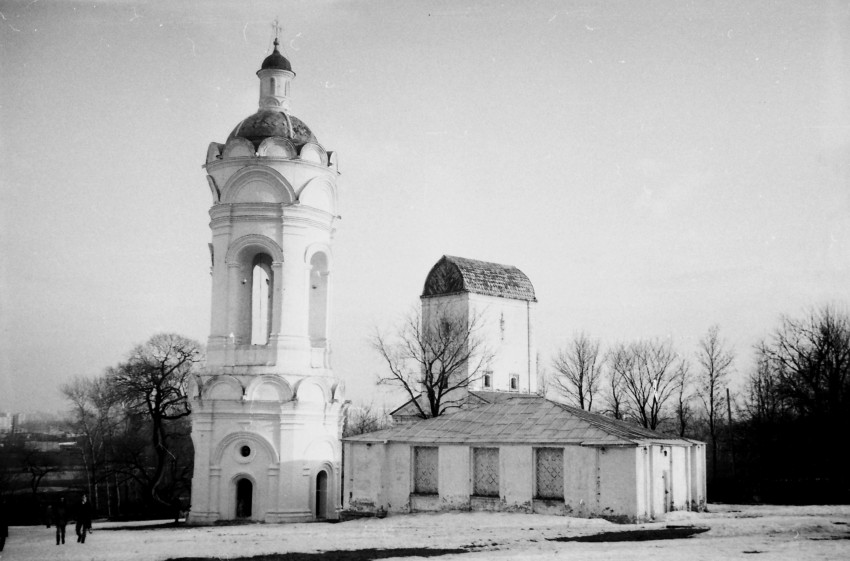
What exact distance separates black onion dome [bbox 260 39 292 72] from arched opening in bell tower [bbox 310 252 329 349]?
6769 millimetres

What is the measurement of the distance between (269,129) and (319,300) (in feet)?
20.1

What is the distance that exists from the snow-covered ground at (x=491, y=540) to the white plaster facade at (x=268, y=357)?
4547 mm

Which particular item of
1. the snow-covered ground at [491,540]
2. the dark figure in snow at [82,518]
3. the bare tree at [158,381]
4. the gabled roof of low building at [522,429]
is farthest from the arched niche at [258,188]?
the bare tree at [158,381]

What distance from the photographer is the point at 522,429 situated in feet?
86.4

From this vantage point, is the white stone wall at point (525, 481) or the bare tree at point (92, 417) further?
the bare tree at point (92, 417)

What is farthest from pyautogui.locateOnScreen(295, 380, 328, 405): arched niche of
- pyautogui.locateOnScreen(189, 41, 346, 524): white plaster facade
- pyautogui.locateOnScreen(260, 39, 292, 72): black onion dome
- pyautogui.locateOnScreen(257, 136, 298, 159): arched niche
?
pyautogui.locateOnScreen(260, 39, 292, 72): black onion dome

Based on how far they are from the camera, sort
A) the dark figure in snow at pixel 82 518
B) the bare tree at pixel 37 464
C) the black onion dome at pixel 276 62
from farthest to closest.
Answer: the bare tree at pixel 37 464 → the black onion dome at pixel 276 62 → the dark figure in snow at pixel 82 518

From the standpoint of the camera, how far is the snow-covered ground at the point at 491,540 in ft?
58.4

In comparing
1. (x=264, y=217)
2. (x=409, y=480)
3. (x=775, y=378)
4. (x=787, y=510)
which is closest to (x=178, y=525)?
(x=409, y=480)

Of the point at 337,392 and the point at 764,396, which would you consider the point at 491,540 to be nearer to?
the point at 337,392

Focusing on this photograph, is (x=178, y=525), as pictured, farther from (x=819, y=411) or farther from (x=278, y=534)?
(x=819, y=411)

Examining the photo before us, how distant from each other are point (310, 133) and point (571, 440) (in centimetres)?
1449

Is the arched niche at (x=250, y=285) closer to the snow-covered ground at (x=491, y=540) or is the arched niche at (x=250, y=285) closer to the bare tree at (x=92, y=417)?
the snow-covered ground at (x=491, y=540)

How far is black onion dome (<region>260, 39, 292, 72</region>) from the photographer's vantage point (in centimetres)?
3272
